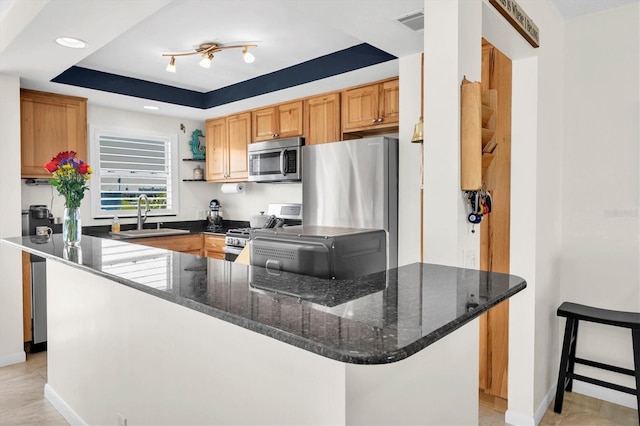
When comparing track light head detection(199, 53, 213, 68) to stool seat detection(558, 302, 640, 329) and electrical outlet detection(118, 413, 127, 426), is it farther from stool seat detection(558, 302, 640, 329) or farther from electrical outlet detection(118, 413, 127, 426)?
stool seat detection(558, 302, 640, 329)

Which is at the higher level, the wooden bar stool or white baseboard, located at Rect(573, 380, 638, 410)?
the wooden bar stool

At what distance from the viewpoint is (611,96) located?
2.64 metres

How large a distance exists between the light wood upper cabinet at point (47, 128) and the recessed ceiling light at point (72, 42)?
4.65ft

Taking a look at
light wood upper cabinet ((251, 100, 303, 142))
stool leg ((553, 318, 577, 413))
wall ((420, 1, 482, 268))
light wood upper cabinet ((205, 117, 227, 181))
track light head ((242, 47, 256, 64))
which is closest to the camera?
wall ((420, 1, 482, 268))

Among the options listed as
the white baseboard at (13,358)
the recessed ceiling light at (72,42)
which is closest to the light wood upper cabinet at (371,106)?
the recessed ceiling light at (72,42)

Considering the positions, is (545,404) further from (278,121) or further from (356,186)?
(278,121)

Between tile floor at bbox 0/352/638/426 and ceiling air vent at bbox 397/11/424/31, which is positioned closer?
ceiling air vent at bbox 397/11/424/31

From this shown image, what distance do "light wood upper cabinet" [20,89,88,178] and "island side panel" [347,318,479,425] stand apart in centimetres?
379

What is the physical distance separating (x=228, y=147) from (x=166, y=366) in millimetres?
3448

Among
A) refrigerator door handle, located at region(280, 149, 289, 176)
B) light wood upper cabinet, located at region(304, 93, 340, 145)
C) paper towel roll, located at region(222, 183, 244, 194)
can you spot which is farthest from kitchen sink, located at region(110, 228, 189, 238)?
light wood upper cabinet, located at region(304, 93, 340, 145)

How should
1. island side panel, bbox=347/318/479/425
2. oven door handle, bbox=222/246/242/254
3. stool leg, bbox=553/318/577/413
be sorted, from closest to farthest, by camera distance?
island side panel, bbox=347/318/479/425, stool leg, bbox=553/318/577/413, oven door handle, bbox=222/246/242/254

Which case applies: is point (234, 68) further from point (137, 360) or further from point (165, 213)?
point (137, 360)

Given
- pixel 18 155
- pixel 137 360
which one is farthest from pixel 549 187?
pixel 18 155

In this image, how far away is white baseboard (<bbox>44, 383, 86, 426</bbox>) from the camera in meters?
2.31
